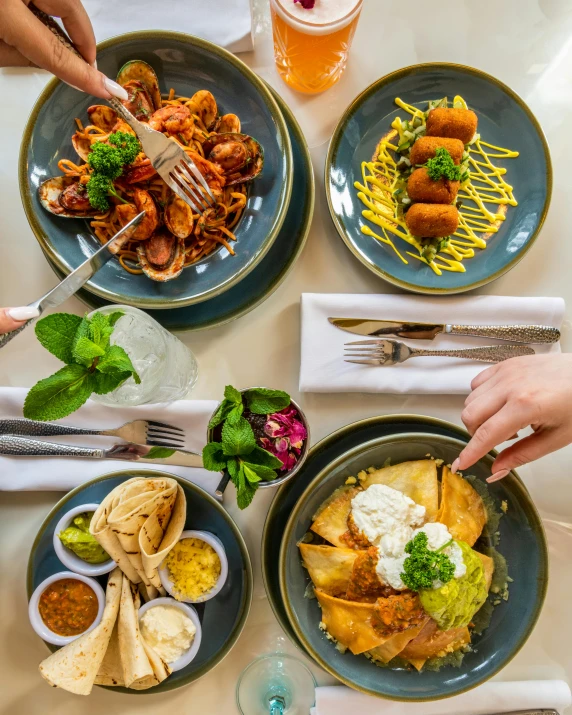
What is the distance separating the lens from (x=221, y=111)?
171cm

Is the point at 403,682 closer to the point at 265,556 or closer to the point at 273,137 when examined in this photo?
the point at 265,556

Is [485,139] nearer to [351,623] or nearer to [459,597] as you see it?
[459,597]

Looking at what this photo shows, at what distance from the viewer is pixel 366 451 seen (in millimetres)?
1646

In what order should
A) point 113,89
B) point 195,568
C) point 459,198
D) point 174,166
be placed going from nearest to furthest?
point 113,89 < point 174,166 < point 195,568 < point 459,198

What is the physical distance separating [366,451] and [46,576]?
3.39 feet

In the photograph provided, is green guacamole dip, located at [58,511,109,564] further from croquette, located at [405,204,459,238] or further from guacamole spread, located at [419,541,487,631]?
croquette, located at [405,204,459,238]

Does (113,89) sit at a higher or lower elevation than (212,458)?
higher

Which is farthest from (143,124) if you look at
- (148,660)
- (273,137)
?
(148,660)

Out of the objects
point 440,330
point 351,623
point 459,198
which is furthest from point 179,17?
point 351,623

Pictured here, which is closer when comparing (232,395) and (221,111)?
(232,395)

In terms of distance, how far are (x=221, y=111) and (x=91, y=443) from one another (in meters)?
1.07

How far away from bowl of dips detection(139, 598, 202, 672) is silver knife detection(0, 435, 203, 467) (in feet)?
1.33

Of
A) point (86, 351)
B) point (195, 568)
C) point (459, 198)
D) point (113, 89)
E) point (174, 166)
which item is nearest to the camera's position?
point (86, 351)

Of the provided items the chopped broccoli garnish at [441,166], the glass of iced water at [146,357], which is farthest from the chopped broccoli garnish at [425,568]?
the chopped broccoli garnish at [441,166]
